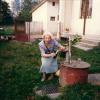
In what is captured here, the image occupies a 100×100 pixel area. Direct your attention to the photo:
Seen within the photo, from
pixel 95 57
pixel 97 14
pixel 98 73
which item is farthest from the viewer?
pixel 97 14

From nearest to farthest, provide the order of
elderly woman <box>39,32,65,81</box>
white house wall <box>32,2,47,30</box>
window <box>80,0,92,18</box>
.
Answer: elderly woman <box>39,32,65,81</box> → window <box>80,0,92,18</box> → white house wall <box>32,2,47,30</box>

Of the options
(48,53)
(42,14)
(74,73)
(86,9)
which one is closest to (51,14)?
(42,14)

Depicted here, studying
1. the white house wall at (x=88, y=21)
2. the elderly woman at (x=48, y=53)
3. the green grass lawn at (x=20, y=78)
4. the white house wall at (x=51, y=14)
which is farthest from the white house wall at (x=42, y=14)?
the elderly woman at (x=48, y=53)

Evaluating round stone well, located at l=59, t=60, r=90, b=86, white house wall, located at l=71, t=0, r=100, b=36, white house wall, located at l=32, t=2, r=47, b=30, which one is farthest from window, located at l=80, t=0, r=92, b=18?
round stone well, located at l=59, t=60, r=90, b=86

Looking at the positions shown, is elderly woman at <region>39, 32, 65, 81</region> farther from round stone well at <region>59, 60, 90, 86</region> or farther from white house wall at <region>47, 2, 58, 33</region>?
white house wall at <region>47, 2, 58, 33</region>

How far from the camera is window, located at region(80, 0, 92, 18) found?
16391 millimetres

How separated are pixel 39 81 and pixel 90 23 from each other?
9.98m

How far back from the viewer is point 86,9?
16828mm

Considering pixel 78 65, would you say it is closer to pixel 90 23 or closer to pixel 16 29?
pixel 90 23

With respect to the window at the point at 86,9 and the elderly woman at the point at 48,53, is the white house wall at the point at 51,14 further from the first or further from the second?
the elderly woman at the point at 48,53

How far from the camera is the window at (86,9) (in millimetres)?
16391

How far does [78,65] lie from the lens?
235 inches

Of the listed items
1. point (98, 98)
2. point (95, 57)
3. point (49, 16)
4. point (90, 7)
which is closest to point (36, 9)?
point (49, 16)

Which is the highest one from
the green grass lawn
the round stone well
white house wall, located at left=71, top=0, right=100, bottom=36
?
white house wall, located at left=71, top=0, right=100, bottom=36
